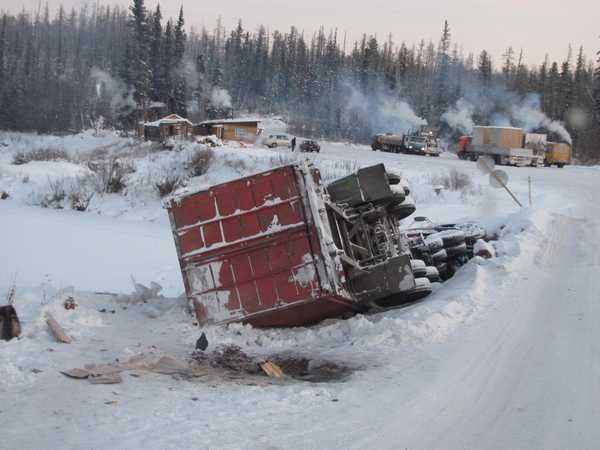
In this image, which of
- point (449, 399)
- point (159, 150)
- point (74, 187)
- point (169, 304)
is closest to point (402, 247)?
point (169, 304)

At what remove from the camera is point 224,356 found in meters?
7.72

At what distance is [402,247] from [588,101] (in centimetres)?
7974

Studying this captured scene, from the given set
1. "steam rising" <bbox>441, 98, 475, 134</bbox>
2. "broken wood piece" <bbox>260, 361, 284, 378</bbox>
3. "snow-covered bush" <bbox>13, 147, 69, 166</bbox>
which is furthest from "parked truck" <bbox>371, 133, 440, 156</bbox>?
"broken wood piece" <bbox>260, 361, 284, 378</bbox>

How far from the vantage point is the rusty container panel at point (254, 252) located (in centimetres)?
850

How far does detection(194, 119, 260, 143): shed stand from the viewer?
2473 inches

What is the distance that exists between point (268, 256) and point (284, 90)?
352ft

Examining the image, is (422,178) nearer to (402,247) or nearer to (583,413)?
(402,247)

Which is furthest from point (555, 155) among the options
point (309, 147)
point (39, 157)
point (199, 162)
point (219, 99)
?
point (219, 99)

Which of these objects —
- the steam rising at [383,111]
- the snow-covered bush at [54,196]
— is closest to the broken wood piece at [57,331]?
the snow-covered bush at [54,196]

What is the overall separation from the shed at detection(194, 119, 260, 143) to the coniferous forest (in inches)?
632

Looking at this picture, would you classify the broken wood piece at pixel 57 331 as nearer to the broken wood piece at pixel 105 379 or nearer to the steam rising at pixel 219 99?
the broken wood piece at pixel 105 379

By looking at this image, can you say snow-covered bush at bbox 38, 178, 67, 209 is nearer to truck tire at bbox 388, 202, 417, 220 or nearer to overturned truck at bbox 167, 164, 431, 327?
truck tire at bbox 388, 202, 417, 220

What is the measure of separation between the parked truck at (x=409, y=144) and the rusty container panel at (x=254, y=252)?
46.5m

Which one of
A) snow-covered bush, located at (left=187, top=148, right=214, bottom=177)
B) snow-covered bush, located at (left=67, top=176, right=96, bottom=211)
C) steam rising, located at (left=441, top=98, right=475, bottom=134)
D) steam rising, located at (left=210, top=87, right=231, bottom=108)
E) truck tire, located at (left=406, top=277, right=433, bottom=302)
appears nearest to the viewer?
truck tire, located at (left=406, top=277, right=433, bottom=302)
